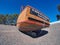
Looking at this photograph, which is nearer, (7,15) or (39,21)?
(39,21)

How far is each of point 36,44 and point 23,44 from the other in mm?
1057

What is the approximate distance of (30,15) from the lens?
13.0 m

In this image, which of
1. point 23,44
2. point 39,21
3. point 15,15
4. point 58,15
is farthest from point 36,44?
point 15,15

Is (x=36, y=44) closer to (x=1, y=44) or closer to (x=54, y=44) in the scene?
(x=54, y=44)

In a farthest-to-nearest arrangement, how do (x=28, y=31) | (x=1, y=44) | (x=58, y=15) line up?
1. (x=58, y=15)
2. (x=28, y=31)
3. (x=1, y=44)

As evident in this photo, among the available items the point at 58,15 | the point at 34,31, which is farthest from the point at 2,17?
the point at 34,31

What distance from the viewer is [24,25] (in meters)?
13.3

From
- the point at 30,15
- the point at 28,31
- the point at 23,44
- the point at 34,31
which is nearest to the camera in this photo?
the point at 23,44

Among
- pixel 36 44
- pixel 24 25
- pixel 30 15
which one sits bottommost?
pixel 36 44

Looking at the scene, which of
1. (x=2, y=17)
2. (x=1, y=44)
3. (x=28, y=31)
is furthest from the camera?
(x=2, y=17)

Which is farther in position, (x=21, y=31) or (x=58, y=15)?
(x=58, y=15)

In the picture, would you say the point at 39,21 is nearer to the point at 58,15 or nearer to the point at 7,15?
the point at 58,15

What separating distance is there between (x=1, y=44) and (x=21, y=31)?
17.5 ft

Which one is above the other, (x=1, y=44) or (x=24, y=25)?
(x=24, y=25)
